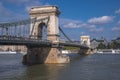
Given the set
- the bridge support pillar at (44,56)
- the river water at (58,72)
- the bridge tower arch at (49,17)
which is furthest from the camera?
the bridge tower arch at (49,17)

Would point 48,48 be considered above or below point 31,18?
below

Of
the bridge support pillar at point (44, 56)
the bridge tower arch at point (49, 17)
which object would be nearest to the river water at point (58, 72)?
the bridge support pillar at point (44, 56)

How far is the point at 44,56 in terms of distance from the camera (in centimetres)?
4881

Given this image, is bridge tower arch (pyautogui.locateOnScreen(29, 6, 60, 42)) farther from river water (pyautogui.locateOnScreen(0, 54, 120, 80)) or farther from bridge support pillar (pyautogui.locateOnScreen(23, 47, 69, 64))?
river water (pyautogui.locateOnScreen(0, 54, 120, 80))

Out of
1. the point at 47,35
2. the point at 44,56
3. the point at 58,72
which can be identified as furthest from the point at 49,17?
the point at 58,72

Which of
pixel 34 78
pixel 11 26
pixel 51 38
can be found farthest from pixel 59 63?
pixel 34 78

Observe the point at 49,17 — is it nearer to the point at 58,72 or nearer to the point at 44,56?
the point at 44,56

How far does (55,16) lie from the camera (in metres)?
50.5

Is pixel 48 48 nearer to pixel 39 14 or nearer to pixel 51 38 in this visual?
pixel 51 38

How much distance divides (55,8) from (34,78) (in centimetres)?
2214

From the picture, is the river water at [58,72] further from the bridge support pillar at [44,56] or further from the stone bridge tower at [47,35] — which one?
the stone bridge tower at [47,35]

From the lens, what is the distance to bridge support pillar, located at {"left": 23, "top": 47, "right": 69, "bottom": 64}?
159 feet

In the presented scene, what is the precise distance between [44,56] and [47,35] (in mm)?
4166

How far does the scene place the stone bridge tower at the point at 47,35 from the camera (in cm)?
4869
